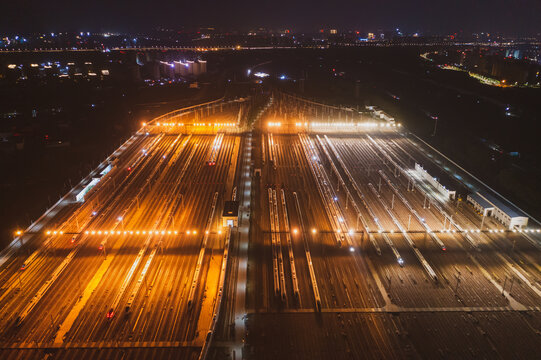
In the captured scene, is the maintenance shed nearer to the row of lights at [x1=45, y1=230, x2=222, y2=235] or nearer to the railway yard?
the railway yard

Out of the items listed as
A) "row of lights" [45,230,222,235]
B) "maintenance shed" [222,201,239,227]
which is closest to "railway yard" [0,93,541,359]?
"row of lights" [45,230,222,235]

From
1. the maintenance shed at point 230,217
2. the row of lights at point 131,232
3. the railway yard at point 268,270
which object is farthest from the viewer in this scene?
the maintenance shed at point 230,217

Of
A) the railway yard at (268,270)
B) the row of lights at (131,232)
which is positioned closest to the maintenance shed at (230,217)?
the railway yard at (268,270)

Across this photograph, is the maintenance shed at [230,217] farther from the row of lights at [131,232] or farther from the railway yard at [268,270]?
the row of lights at [131,232]

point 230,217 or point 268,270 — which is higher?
point 230,217

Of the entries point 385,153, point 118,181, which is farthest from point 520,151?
point 118,181

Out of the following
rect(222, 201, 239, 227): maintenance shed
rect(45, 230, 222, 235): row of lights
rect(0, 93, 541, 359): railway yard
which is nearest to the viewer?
rect(0, 93, 541, 359): railway yard

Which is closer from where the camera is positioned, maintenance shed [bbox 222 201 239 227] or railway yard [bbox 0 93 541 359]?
railway yard [bbox 0 93 541 359]

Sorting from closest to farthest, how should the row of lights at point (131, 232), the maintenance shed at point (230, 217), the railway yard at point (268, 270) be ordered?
the railway yard at point (268, 270) < the row of lights at point (131, 232) < the maintenance shed at point (230, 217)

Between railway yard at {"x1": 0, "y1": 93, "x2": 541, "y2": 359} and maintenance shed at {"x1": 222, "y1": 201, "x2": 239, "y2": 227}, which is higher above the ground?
maintenance shed at {"x1": 222, "y1": 201, "x2": 239, "y2": 227}

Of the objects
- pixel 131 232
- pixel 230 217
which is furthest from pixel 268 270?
pixel 131 232

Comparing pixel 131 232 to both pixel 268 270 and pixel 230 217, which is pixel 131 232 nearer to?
pixel 230 217
